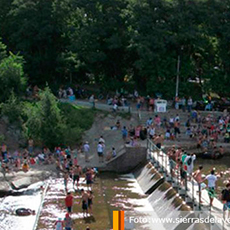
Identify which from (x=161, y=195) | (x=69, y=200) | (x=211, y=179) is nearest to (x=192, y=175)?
(x=211, y=179)

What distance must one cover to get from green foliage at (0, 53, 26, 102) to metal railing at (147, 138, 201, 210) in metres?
12.9

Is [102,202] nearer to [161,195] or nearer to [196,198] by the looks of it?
[161,195]

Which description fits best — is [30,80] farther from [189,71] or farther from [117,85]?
[189,71]

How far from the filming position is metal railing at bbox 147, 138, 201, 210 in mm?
22984

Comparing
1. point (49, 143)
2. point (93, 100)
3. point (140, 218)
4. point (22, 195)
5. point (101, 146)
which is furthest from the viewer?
point (93, 100)

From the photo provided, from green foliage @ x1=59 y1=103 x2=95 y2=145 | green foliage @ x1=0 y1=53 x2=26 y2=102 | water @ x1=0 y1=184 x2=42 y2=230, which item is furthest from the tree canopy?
water @ x1=0 y1=184 x2=42 y2=230

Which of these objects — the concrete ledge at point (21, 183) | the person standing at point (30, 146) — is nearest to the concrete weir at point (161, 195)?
the concrete ledge at point (21, 183)

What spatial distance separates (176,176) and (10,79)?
62.6 feet

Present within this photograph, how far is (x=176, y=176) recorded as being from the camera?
26.4 meters

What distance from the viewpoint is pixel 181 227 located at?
21.2 metres

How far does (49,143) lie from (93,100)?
7567mm

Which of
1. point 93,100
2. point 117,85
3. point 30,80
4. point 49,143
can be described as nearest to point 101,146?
point 49,143

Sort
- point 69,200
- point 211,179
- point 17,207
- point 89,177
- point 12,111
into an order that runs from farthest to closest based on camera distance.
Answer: point 12,111, point 89,177, point 17,207, point 69,200, point 211,179

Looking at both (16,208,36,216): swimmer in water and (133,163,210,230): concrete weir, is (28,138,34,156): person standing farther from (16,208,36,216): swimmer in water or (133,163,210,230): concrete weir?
(16,208,36,216): swimmer in water
